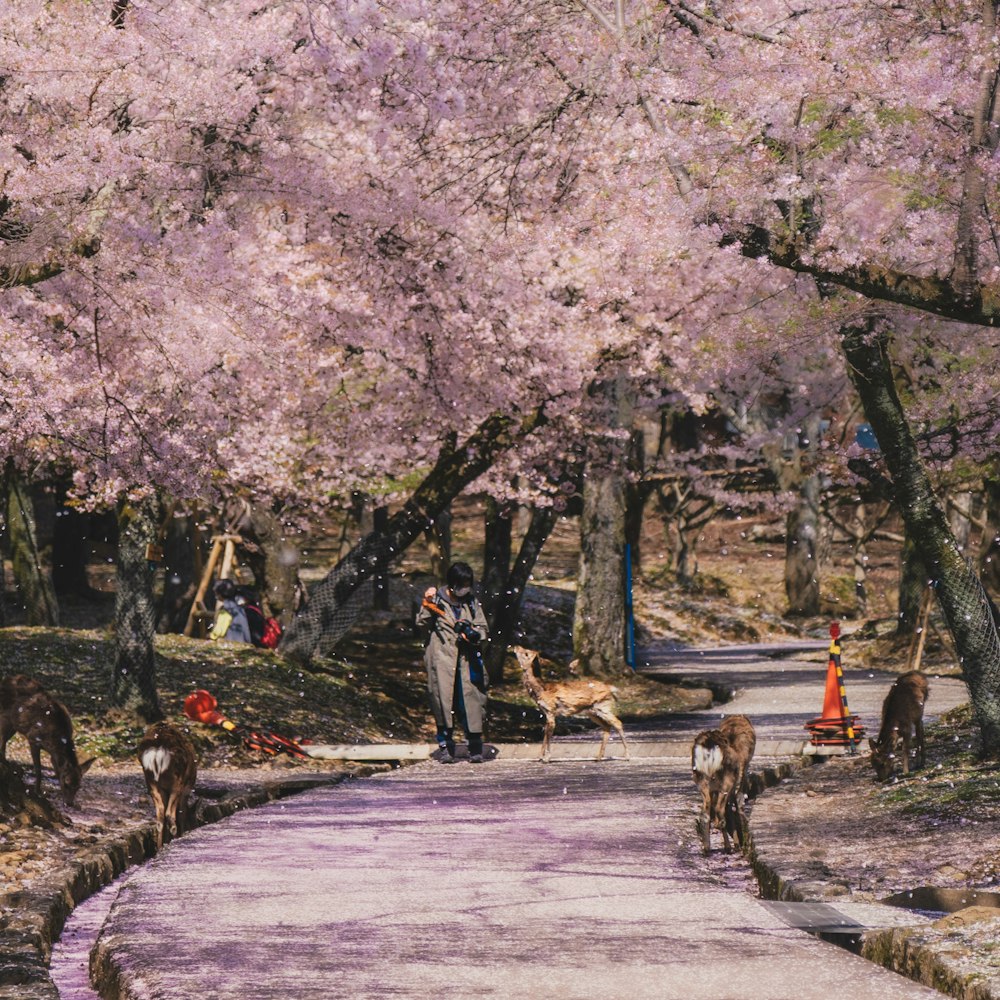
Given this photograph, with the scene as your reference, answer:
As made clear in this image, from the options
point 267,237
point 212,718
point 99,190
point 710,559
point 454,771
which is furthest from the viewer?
point 710,559

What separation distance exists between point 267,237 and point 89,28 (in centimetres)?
618

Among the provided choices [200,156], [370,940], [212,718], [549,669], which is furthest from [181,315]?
[549,669]

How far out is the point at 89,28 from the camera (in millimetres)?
16172

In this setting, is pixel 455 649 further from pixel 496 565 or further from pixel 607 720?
pixel 496 565

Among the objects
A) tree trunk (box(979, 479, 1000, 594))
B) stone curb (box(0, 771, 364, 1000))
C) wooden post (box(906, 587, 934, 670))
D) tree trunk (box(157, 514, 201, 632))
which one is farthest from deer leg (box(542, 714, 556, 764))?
tree trunk (box(157, 514, 201, 632))

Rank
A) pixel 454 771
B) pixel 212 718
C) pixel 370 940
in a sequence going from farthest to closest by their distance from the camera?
pixel 212 718, pixel 454 771, pixel 370 940

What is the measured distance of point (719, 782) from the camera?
40.6 feet

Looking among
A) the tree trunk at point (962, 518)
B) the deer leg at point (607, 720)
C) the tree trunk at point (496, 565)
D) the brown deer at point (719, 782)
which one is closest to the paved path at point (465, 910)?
the brown deer at point (719, 782)

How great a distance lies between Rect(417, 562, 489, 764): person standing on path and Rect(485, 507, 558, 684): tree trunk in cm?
1362

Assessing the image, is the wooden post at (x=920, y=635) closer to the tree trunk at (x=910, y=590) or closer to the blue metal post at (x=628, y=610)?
the tree trunk at (x=910, y=590)

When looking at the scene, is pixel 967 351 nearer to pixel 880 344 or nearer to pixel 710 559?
pixel 880 344

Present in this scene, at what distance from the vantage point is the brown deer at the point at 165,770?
1280cm

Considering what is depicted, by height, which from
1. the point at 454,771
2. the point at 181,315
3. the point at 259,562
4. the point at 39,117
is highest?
the point at 39,117

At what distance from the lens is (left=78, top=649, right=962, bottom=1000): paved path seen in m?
7.57
